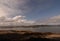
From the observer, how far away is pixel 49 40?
1781cm

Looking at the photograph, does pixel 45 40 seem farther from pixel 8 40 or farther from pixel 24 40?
pixel 8 40

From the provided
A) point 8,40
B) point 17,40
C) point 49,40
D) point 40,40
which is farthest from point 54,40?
point 8,40

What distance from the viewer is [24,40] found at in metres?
18.1

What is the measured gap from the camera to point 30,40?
17.6m

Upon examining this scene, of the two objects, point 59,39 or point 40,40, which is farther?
point 59,39

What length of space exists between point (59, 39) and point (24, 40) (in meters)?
5.54

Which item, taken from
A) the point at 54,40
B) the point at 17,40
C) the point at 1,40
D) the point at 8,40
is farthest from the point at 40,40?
the point at 1,40

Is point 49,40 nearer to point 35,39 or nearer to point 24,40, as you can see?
point 35,39

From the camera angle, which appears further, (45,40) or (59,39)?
(59,39)

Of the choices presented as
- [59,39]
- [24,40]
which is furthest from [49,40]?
[24,40]

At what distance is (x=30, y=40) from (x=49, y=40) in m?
2.85

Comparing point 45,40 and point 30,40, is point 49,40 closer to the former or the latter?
point 45,40

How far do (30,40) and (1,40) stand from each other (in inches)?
178

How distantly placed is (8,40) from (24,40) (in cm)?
245
